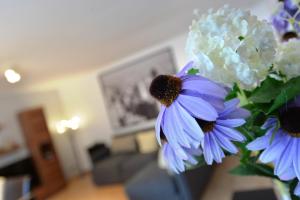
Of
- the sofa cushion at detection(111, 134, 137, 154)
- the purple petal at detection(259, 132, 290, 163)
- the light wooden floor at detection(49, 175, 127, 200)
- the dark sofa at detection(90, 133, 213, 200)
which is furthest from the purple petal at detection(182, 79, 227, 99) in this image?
the sofa cushion at detection(111, 134, 137, 154)

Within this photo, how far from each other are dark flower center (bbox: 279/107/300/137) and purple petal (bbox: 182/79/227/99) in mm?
99

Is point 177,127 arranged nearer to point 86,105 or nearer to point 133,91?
point 133,91

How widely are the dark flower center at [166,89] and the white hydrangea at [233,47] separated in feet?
0.17

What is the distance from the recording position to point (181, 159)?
430mm

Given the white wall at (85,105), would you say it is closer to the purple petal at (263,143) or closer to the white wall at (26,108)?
the white wall at (26,108)

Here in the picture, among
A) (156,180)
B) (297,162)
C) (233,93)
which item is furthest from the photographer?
(156,180)

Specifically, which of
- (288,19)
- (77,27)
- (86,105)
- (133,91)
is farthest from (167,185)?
(86,105)

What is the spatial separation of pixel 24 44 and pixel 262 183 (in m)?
2.91

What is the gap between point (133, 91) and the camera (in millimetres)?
5227

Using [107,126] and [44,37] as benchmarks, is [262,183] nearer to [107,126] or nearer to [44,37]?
[44,37]

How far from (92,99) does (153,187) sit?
3.27 metres

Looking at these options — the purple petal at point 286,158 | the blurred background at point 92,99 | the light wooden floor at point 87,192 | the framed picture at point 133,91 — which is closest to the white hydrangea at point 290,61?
the purple petal at point 286,158

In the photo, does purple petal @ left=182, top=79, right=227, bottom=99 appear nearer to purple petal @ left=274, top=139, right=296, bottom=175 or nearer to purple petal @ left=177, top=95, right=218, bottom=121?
purple petal @ left=177, top=95, right=218, bottom=121

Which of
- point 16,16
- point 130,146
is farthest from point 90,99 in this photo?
point 16,16
